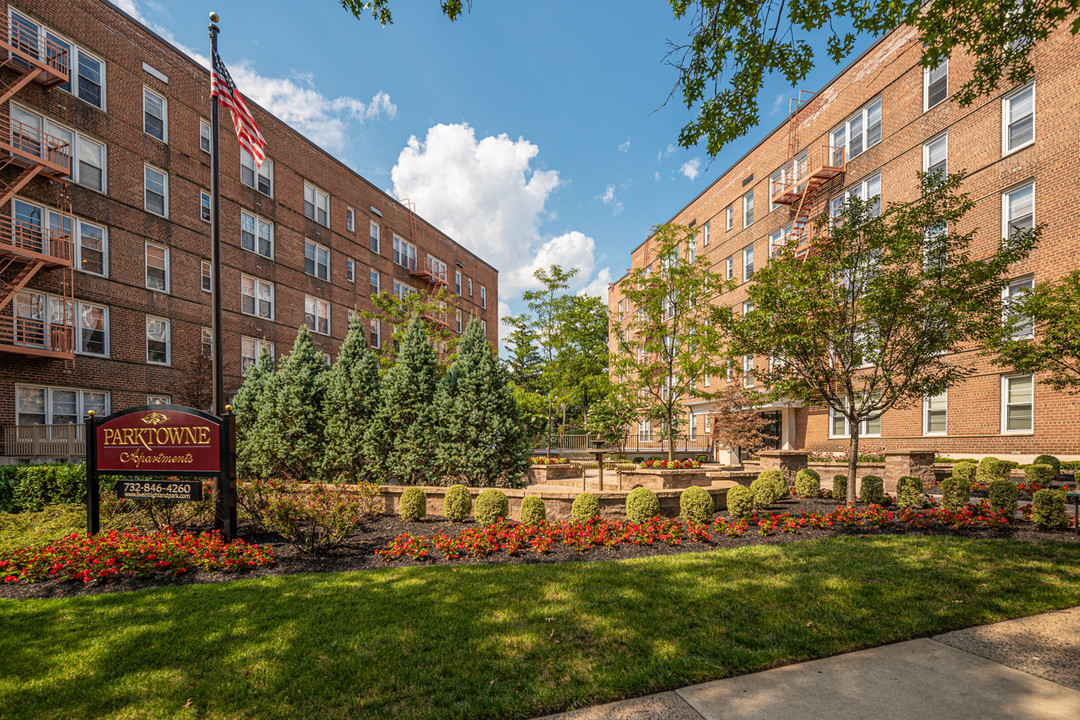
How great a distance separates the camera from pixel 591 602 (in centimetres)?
503

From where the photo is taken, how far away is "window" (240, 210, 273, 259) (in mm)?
23828

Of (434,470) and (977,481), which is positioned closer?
(434,470)

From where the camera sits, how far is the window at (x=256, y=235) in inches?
938

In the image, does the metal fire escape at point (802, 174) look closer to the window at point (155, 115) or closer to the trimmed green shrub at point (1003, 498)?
the trimmed green shrub at point (1003, 498)

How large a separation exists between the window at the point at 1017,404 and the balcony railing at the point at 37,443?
28698 millimetres

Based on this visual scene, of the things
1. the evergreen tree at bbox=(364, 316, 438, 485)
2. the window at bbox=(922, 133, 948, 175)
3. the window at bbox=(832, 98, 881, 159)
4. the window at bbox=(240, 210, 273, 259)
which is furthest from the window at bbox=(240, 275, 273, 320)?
the window at bbox=(922, 133, 948, 175)

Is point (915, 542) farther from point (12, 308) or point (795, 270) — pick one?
point (12, 308)

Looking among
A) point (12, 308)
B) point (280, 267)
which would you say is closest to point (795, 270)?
point (12, 308)

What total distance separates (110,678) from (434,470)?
728 cm

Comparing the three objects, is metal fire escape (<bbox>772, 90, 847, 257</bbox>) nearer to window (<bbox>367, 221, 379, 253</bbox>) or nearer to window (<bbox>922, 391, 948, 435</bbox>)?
window (<bbox>922, 391, 948, 435</bbox>)

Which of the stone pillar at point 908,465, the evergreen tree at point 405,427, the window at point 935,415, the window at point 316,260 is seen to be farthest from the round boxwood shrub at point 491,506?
the window at point 316,260

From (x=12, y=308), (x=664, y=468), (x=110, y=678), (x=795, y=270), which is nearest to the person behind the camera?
(x=110, y=678)

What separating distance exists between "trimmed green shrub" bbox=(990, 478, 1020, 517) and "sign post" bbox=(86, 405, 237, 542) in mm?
12378

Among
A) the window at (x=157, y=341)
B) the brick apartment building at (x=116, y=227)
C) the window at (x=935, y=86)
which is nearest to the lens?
the brick apartment building at (x=116, y=227)
